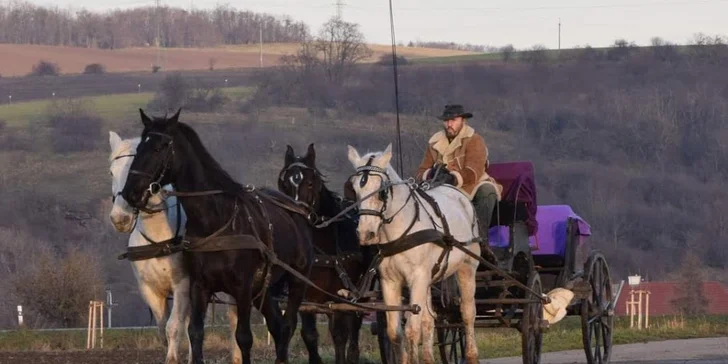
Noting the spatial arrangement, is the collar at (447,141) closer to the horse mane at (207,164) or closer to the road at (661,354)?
the horse mane at (207,164)

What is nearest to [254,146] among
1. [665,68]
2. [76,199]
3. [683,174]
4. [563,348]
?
[76,199]

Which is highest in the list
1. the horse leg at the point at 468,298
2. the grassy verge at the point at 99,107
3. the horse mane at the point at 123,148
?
the horse mane at the point at 123,148

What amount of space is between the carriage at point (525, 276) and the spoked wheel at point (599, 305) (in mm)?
11

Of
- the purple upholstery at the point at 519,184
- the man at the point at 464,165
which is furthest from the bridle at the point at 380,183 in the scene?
the purple upholstery at the point at 519,184

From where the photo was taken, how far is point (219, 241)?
12961mm

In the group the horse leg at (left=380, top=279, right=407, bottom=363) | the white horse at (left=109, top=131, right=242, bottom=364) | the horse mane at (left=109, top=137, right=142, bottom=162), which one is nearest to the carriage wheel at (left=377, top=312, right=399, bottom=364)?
the horse leg at (left=380, top=279, right=407, bottom=363)

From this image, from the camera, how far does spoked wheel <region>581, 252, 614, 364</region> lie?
1702cm

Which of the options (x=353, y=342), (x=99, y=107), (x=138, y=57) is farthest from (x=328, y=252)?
(x=138, y=57)

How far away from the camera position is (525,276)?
1605 cm

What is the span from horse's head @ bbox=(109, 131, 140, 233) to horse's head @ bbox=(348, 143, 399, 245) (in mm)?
1906

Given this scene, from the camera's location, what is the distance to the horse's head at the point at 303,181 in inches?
605

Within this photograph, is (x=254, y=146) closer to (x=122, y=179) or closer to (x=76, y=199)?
(x=76, y=199)

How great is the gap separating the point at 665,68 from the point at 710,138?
55.1 ft

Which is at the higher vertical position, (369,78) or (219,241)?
(219,241)
